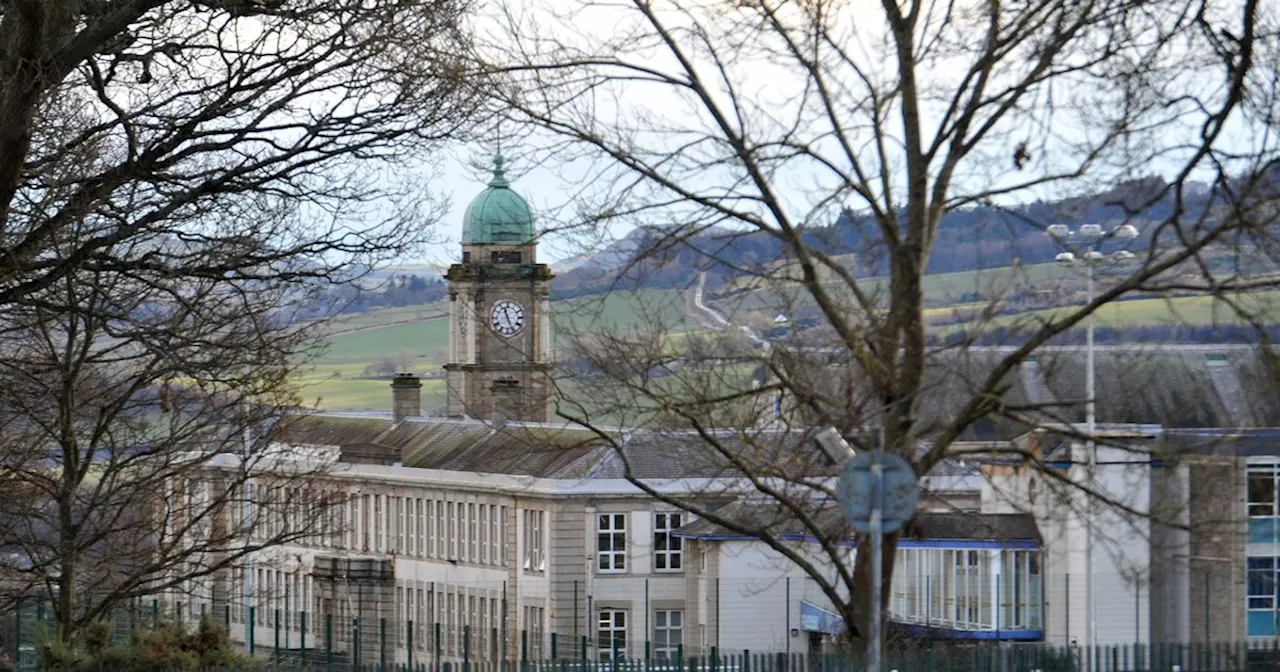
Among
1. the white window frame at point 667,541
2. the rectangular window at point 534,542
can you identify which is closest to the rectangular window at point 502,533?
the rectangular window at point 534,542

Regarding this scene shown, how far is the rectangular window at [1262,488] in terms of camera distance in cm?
5756

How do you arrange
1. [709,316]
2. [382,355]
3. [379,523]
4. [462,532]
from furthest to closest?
[382,355] < [379,523] < [462,532] < [709,316]

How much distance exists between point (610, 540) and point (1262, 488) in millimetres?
30944

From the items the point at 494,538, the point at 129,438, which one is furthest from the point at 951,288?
the point at 494,538

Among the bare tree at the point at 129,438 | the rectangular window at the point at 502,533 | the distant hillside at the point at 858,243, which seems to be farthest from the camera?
the rectangular window at the point at 502,533

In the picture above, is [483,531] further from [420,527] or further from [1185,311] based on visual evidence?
[1185,311]

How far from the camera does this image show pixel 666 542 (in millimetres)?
81938

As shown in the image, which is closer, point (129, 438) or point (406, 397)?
point (129, 438)

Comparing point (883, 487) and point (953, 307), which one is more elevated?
point (953, 307)

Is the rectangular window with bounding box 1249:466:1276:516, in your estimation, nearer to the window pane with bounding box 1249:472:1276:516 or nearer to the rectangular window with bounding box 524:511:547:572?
the window pane with bounding box 1249:472:1276:516

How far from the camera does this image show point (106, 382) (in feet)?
98.8

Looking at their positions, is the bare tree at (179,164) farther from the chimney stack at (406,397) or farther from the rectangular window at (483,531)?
the chimney stack at (406,397)

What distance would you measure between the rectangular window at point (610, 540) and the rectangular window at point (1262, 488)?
96.8ft

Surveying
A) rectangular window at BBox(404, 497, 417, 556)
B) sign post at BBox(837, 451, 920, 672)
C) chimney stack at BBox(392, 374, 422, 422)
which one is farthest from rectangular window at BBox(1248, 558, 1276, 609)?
chimney stack at BBox(392, 374, 422, 422)
